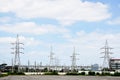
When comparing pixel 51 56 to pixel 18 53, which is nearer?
pixel 18 53

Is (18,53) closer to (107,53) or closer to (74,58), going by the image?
(107,53)

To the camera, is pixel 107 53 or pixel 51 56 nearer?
pixel 107 53

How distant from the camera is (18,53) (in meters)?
95.1

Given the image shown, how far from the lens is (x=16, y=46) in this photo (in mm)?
97312

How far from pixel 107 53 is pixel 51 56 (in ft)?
124

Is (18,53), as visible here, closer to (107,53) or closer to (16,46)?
(16,46)

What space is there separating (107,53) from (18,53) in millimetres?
29964

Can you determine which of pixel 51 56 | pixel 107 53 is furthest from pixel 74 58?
pixel 107 53

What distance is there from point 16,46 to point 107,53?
30749 millimetres

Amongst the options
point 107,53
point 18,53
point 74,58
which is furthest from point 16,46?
point 74,58

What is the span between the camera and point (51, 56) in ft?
433

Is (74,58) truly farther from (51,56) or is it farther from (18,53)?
(18,53)

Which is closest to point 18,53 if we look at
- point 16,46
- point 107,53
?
point 16,46

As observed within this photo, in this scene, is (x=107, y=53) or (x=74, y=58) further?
(x=74, y=58)
